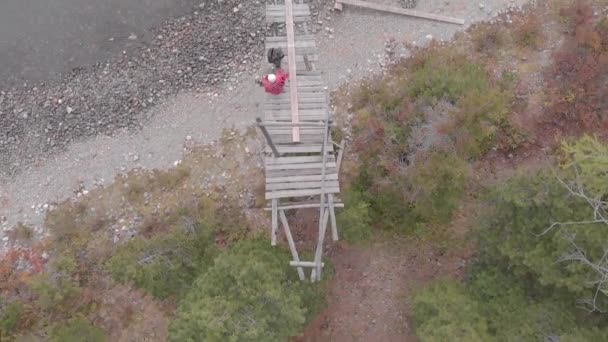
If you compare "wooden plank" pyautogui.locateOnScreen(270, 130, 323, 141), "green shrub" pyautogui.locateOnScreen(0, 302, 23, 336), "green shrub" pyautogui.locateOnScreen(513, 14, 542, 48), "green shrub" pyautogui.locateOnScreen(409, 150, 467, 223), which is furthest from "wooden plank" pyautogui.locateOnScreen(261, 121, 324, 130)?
"green shrub" pyautogui.locateOnScreen(0, 302, 23, 336)

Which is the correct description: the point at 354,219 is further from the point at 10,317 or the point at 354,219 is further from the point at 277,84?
the point at 10,317

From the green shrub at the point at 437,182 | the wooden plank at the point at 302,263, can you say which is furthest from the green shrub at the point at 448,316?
the wooden plank at the point at 302,263

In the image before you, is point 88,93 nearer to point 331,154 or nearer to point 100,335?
point 100,335

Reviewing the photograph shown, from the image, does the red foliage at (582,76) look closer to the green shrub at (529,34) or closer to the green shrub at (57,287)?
the green shrub at (529,34)

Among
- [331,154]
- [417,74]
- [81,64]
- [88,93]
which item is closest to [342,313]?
[331,154]

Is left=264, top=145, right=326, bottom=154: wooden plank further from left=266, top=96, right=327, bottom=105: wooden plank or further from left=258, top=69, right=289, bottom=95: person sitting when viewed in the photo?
left=258, top=69, right=289, bottom=95: person sitting

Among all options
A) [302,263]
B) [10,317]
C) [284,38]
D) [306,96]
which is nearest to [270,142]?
[306,96]
